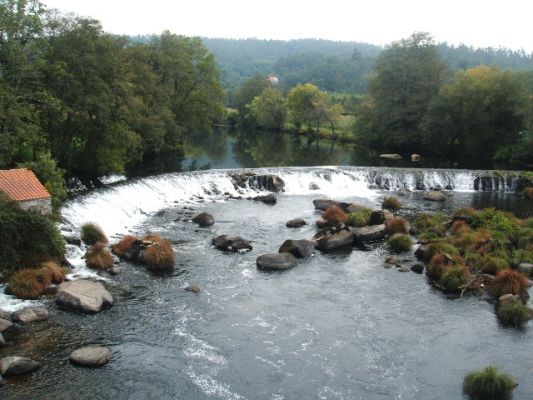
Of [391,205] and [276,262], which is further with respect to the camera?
[391,205]

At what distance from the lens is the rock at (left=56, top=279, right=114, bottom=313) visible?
2041cm

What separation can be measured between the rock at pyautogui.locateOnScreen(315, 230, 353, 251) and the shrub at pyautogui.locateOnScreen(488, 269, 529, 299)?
8514 millimetres

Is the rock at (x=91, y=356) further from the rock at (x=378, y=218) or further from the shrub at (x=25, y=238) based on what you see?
the rock at (x=378, y=218)

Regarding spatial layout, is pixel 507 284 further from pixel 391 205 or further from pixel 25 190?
pixel 25 190

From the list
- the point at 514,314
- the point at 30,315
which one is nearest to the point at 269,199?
the point at 514,314

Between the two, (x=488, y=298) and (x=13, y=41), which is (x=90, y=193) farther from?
(x=488, y=298)

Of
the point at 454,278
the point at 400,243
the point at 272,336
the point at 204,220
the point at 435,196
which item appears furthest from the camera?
the point at 435,196

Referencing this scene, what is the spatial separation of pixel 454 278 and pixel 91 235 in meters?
18.0

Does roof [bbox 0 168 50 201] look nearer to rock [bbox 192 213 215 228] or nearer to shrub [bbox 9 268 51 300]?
shrub [bbox 9 268 51 300]

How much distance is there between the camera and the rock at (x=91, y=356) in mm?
16812

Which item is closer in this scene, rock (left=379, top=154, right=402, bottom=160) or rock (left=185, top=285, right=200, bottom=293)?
rock (left=185, top=285, right=200, bottom=293)

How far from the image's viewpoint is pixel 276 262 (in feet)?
86.6

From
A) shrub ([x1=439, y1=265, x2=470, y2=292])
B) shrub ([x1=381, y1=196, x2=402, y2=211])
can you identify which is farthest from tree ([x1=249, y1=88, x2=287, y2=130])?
shrub ([x1=439, y1=265, x2=470, y2=292])

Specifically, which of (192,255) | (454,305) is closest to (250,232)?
(192,255)
